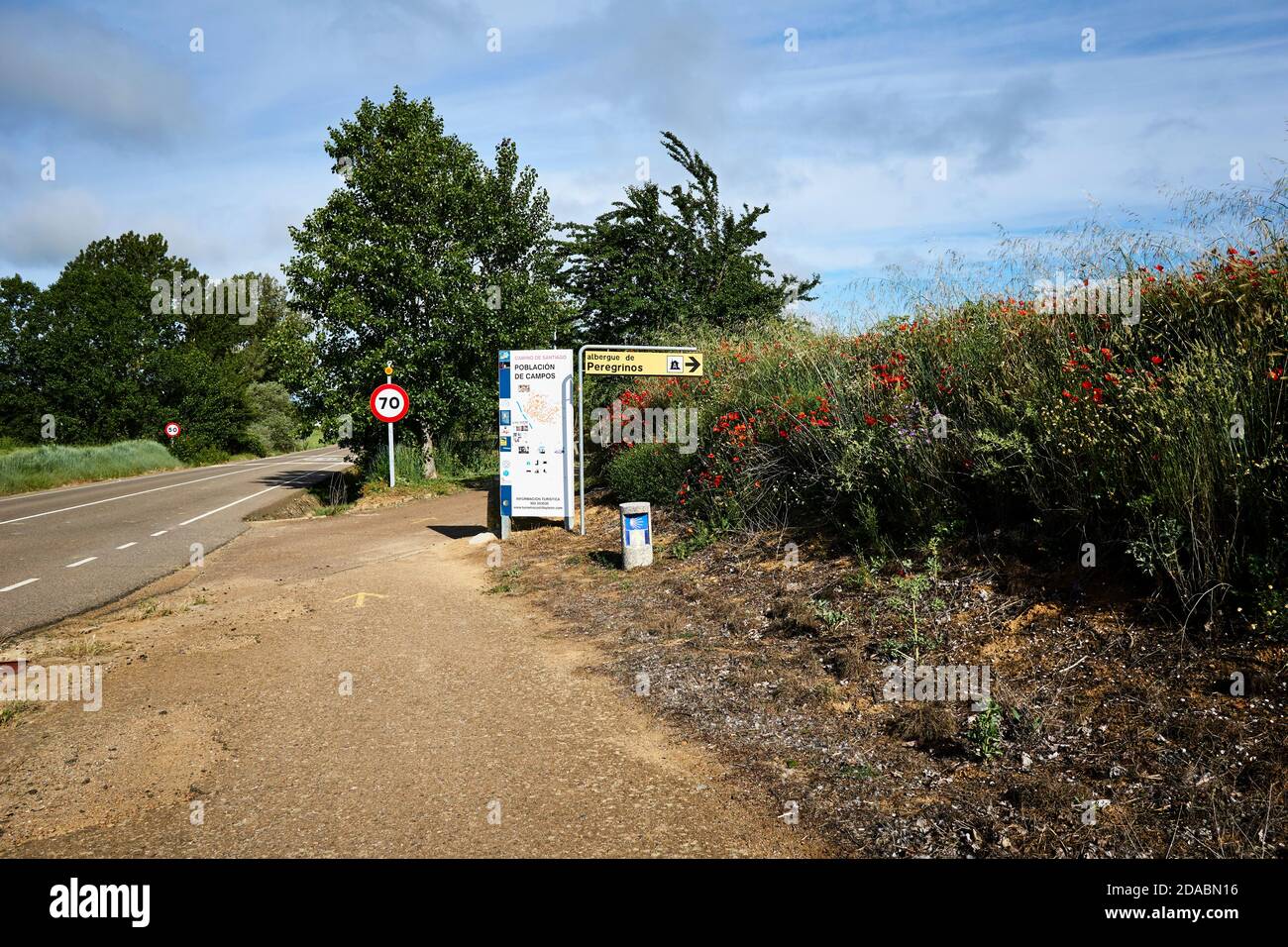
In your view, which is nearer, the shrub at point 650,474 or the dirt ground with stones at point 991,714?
the dirt ground with stones at point 991,714

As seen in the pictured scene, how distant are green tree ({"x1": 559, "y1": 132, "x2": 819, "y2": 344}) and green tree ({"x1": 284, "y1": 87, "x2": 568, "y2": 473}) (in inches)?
146

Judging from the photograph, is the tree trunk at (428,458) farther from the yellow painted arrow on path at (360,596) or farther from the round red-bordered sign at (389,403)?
the yellow painted arrow on path at (360,596)

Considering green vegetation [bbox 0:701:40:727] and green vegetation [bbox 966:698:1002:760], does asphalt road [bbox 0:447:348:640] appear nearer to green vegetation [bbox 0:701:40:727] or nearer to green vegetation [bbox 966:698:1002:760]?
green vegetation [bbox 0:701:40:727]

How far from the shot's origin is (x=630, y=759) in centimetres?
499

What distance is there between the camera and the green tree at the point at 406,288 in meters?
22.5

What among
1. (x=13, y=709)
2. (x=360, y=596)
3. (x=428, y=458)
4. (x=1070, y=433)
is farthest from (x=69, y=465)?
(x=1070, y=433)

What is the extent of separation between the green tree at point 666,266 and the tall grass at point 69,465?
19427 mm

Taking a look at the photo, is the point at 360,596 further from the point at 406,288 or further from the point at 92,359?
the point at 92,359

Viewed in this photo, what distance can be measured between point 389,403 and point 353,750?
1638 centimetres

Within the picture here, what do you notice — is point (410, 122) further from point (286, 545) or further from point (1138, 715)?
point (1138, 715)

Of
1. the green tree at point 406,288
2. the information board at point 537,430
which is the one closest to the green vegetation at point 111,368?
the green tree at point 406,288
